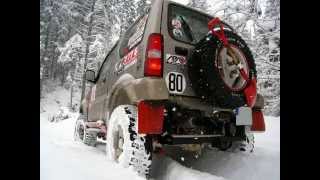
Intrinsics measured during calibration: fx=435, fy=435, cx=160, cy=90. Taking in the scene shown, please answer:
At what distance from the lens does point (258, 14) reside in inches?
99.4

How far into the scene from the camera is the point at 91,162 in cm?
218

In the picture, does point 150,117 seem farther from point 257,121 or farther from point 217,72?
point 257,121

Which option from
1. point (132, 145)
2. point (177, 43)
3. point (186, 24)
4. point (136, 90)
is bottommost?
point (132, 145)

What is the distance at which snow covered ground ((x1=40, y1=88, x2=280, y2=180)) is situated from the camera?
84.3 inches

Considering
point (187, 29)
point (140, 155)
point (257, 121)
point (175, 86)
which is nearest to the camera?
point (140, 155)

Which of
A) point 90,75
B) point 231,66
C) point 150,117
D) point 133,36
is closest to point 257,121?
point 231,66

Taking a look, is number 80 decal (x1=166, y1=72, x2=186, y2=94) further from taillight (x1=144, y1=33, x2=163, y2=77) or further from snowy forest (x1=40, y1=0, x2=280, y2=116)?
snowy forest (x1=40, y1=0, x2=280, y2=116)

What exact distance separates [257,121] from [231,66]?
40cm

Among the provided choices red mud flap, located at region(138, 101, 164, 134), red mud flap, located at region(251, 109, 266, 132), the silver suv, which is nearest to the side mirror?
the silver suv
